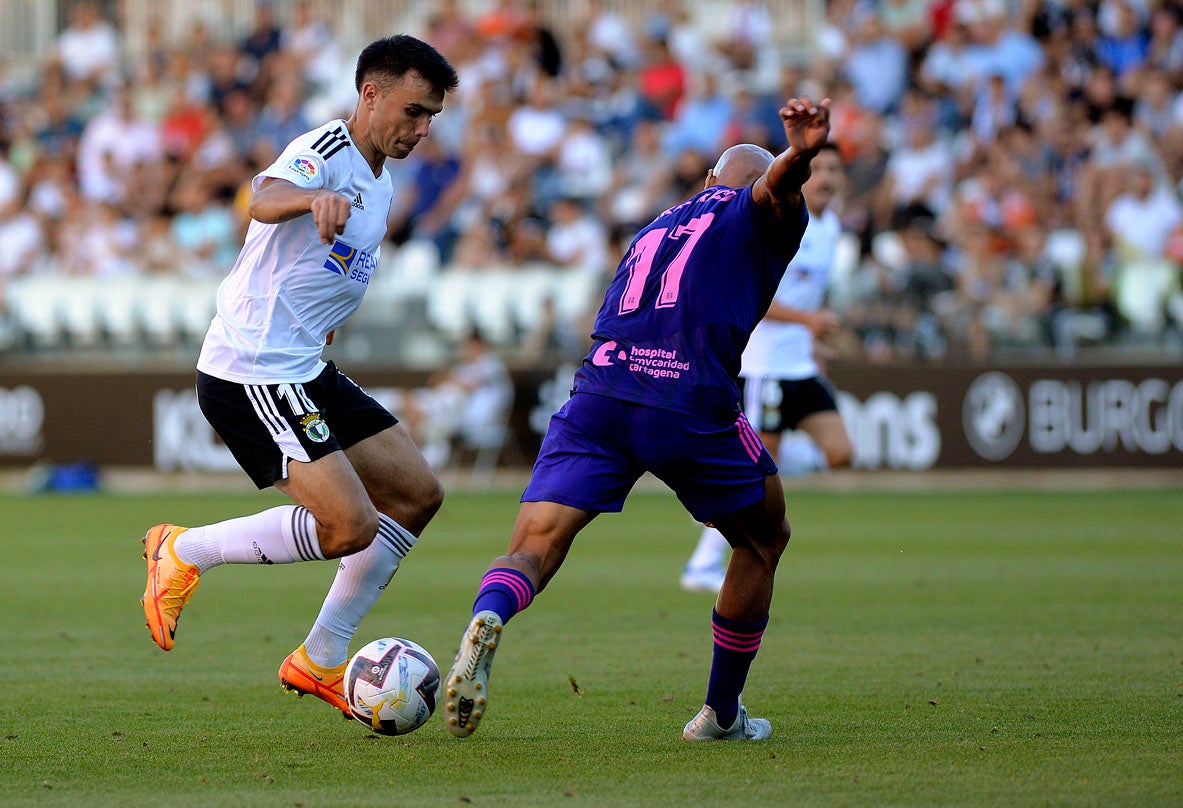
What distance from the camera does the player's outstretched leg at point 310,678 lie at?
6668 millimetres

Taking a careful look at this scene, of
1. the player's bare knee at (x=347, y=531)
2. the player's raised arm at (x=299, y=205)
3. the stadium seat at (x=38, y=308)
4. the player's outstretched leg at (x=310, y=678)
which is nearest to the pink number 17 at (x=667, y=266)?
the player's raised arm at (x=299, y=205)

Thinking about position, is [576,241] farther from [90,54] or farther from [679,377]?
[679,377]

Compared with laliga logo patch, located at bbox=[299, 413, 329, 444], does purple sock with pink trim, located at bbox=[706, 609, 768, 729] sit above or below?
below

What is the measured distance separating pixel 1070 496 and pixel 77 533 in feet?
33.4

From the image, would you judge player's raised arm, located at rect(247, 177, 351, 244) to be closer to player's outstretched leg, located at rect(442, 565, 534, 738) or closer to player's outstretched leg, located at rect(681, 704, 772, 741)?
player's outstretched leg, located at rect(442, 565, 534, 738)

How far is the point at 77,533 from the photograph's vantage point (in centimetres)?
1553

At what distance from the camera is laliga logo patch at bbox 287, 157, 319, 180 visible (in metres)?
6.25

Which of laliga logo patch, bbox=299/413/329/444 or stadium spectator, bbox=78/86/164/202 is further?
stadium spectator, bbox=78/86/164/202

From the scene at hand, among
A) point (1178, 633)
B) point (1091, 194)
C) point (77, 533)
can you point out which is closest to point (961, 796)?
point (1178, 633)

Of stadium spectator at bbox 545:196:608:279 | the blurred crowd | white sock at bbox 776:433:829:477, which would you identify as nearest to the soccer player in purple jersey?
white sock at bbox 776:433:829:477

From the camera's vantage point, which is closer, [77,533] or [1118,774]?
[1118,774]

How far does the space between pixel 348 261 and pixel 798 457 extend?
43.9 ft

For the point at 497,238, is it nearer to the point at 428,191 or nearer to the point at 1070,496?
the point at 428,191

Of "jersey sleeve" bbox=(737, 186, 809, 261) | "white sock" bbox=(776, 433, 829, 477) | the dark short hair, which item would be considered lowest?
"white sock" bbox=(776, 433, 829, 477)
